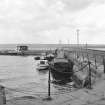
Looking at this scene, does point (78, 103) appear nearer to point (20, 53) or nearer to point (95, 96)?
point (95, 96)

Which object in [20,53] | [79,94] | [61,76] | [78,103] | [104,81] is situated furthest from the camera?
[20,53]

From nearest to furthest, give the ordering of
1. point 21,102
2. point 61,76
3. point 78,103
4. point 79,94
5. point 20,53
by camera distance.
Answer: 1. point 78,103
2. point 21,102
3. point 79,94
4. point 61,76
5. point 20,53

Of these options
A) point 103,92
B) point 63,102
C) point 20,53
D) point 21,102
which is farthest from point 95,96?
point 20,53

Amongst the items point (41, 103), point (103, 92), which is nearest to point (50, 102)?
point (41, 103)

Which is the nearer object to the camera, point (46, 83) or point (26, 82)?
point (46, 83)

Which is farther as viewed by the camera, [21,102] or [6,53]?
[6,53]

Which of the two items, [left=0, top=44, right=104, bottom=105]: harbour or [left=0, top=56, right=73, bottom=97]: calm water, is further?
[left=0, top=56, right=73, bottom=97]: calm water

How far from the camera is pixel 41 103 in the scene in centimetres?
820

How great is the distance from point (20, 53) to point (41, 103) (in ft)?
298

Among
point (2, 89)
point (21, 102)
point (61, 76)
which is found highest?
point (2, 89)

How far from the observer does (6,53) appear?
330 ft

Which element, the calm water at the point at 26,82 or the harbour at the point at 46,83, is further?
the calm water at the point at 26,82

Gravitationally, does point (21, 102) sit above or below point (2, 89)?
below

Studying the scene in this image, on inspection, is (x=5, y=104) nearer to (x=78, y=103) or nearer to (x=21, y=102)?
(x=21, y=102)
